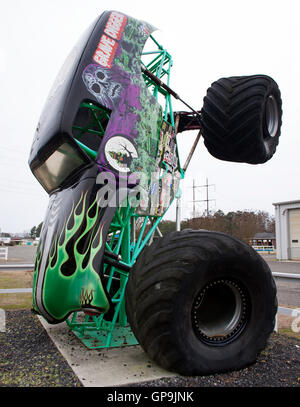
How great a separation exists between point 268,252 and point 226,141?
42.1 metres

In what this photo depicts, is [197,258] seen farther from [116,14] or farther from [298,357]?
[116,14]

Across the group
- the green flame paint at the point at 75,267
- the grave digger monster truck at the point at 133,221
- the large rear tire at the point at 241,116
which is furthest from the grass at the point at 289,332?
the green flame paint at the point at 75,267

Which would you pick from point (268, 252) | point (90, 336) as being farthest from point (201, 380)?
point (268, 252)

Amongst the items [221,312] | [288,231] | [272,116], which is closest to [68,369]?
[221,312]

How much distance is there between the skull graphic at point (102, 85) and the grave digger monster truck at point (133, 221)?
0.01 meters

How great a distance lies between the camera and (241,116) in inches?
169

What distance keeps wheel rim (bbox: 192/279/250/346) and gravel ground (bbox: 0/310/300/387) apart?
13.6 inches

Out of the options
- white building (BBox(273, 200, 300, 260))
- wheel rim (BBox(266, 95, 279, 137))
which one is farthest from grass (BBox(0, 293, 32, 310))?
white building (BBox(273, 200, 300, 260))

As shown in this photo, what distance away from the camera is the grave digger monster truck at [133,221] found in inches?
112

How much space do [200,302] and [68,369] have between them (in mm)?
1424

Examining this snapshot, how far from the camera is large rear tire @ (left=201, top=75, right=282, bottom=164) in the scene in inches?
168

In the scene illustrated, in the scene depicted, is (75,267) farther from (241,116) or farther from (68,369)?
(241,116)

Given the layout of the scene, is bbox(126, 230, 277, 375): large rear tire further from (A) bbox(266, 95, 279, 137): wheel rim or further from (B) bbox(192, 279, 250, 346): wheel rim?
(A) bbox(266, 95, 279, 137): wheel rim
